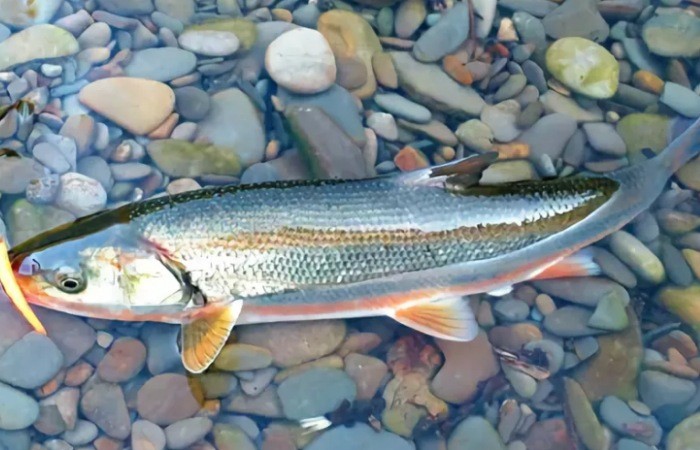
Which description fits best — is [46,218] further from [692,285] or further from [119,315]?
[692,285]

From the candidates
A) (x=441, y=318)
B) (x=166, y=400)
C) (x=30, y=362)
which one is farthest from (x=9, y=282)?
(x=441, y=318)

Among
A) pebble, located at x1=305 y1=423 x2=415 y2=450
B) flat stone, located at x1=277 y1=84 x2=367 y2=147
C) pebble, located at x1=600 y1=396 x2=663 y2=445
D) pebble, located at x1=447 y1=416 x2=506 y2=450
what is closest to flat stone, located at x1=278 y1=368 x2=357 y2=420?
pebble, located at x1=305 y1=423 x2=415 y2=450

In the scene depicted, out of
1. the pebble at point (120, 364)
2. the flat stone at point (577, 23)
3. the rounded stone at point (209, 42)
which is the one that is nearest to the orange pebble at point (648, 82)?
the flat stone at point (577, 23)

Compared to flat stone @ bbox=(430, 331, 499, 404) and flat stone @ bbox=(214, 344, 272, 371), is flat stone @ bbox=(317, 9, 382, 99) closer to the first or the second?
flat stone @ bbox=(430, 331, 499, 404)

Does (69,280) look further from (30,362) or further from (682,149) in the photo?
(682,149)

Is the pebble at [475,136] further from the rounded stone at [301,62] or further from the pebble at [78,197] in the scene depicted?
the pebble at [78,197]

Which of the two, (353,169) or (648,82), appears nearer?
(353,169)

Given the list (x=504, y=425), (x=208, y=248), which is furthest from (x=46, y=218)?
(x=504, y=425)
